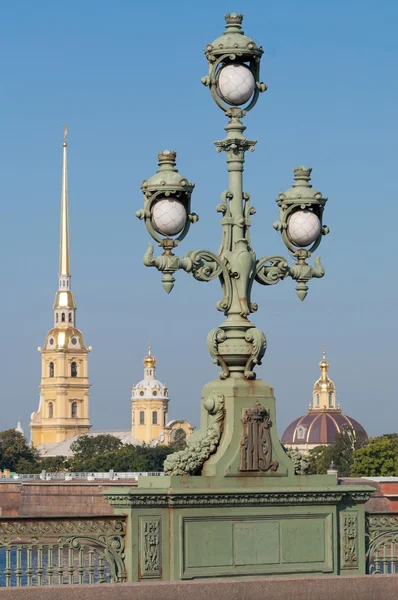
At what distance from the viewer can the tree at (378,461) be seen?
108750mm

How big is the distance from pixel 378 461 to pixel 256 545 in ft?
321

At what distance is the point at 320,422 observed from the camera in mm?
189250

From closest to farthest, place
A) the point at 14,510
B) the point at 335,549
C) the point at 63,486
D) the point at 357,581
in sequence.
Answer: the point at 357,581 → the point at 335,549 → the point at 63,486 → the point at 14,510

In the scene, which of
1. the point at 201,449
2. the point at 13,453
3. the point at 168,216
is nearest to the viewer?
the point at 201,449

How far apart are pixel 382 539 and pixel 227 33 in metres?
3.96

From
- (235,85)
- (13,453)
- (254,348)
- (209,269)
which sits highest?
(13,453)

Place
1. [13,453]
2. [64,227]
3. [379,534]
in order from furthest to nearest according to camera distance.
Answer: [64,227] < [13,453] < [379,534]

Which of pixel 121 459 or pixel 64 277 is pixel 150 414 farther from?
pixel 121 459

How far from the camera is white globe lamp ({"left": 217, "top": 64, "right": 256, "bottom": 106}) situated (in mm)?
13406

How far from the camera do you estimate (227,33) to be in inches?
536

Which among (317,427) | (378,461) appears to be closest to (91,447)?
(317,427)

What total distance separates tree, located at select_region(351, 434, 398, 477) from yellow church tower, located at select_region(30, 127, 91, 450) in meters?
76.7

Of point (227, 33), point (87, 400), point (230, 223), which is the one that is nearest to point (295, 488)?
point (230, 223)

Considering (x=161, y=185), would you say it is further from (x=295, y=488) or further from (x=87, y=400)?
(x=87, y=400)
